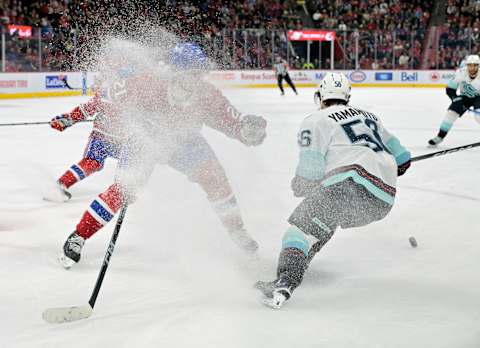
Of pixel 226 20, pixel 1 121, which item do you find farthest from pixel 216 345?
pixel 226 20

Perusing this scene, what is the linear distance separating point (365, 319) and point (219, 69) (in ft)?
6.43

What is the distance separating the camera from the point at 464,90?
8203mm

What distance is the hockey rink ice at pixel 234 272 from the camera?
2598 mm

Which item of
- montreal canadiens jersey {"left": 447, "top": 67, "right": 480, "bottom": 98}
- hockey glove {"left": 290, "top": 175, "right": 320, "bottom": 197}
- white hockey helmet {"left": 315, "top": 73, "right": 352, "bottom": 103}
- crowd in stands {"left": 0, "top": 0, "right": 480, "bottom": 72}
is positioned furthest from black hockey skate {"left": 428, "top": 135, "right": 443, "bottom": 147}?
crowd in stands {"left": 0, "top": 0, "right": 480, "bottom": 72}

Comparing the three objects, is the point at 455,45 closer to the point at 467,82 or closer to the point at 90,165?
the point at 467,82

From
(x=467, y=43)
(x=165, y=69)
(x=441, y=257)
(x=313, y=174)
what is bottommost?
(x=467, y=43)

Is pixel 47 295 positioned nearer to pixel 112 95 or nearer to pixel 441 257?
pixel 112 95

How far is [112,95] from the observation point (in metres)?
3.85

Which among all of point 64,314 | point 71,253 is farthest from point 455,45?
point 64,314

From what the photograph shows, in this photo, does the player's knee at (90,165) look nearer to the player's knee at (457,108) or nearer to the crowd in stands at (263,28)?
the player's knee at (457,108)

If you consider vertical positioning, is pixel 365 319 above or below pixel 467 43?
above

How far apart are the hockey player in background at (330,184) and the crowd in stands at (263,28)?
13462 millimetres

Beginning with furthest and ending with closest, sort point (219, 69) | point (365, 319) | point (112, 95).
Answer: point (219, 69), point (112, 95), point (365, 319)

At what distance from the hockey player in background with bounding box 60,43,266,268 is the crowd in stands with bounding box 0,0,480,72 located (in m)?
12.8
